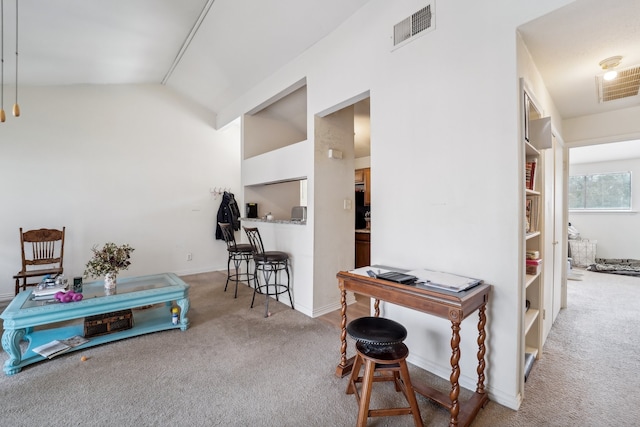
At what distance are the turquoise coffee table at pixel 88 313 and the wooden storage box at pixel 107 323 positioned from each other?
0.05 m

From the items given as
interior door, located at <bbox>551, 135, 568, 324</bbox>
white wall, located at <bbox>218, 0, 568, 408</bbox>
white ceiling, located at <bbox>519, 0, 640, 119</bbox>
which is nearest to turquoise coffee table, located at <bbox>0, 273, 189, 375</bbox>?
white wall, located at <bbox>218, 0, 568, 408</bbox>

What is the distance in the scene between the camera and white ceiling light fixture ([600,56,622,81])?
6.47ft

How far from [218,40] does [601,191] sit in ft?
27.5

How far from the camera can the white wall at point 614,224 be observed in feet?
19.3

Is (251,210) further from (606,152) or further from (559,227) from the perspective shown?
(606,152)

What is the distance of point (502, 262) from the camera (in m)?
1.69

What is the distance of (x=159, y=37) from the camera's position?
10.9 feet

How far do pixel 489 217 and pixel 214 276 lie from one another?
4388 millimetres

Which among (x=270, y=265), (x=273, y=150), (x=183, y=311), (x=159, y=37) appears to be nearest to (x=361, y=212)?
(x=273, y=150)

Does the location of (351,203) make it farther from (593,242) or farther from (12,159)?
(593,242)

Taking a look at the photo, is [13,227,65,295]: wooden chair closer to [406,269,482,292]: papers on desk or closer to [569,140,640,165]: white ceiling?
[406,269,482,292]: papers on desk

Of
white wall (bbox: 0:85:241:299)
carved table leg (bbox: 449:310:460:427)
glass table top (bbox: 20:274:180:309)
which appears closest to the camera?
carved table leg (bbox: 449:310:460:427)

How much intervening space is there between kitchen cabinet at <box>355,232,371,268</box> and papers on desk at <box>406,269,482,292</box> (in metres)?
2.64

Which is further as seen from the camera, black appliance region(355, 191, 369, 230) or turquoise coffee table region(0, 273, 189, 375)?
black appliance region(355, 191, 369, 230)
